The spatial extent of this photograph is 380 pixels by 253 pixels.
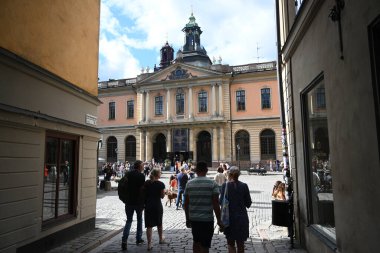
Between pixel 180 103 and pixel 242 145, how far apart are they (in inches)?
383

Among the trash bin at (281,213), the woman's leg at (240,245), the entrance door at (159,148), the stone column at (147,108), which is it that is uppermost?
the stone column at (147,108)

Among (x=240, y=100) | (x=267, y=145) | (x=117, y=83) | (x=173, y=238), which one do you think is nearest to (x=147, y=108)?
(x=117, y=83)

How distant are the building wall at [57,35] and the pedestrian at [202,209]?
417 cm

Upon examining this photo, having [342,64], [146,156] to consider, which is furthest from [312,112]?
[146,156]

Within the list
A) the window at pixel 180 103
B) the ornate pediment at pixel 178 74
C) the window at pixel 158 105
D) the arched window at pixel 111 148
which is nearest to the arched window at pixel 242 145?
the window at pixel 180 103

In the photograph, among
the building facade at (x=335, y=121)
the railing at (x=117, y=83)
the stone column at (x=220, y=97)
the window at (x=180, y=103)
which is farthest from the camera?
the railing at (x=117, y=83)

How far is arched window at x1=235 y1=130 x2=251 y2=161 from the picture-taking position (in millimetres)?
40531

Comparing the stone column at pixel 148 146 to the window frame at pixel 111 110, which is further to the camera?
the window frame at pixel 111 110

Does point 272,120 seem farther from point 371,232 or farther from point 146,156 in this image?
point 371,232

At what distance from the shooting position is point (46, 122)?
6.91m

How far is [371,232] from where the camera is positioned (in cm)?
369

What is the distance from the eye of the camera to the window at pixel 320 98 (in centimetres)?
573

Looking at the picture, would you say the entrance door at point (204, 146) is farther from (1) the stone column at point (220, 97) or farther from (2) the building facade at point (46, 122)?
(2) the building facade at point (46, 122)

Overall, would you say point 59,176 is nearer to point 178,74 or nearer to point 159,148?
point 178,74
